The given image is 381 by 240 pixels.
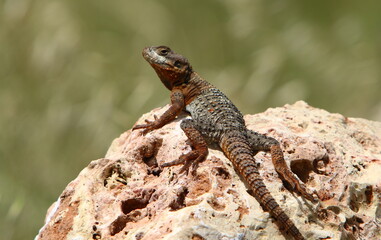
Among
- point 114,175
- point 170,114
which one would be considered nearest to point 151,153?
point 114,175

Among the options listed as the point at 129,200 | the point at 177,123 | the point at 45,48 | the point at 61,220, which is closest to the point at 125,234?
the point at 129,200

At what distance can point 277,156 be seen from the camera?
8.77 ft

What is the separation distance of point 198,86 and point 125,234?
66.2 inches

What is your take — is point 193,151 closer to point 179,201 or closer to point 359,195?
point 179,201

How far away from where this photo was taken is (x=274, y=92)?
17.5ft

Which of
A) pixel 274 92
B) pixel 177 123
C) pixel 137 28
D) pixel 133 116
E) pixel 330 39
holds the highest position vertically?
pixel 330 39

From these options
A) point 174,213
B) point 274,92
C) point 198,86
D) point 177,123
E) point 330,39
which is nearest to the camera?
point 174,213

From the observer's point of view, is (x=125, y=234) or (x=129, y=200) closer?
(x=125, y=234)

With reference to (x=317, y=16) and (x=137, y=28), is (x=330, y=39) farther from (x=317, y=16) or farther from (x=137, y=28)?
(x=137, y=28)

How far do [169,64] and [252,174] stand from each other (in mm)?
1562

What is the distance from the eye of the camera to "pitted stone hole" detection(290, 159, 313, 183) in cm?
280

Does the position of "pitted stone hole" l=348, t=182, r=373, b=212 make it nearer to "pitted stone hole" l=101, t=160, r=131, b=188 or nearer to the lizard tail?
the lizard tail

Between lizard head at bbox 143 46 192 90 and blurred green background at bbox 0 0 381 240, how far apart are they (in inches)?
51.4

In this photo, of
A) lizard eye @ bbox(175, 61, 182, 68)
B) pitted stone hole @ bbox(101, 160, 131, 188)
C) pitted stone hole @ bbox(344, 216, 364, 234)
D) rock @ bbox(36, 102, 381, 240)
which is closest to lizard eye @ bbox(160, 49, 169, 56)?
lizard eye @ bbox(175, 61, 182, 68)
